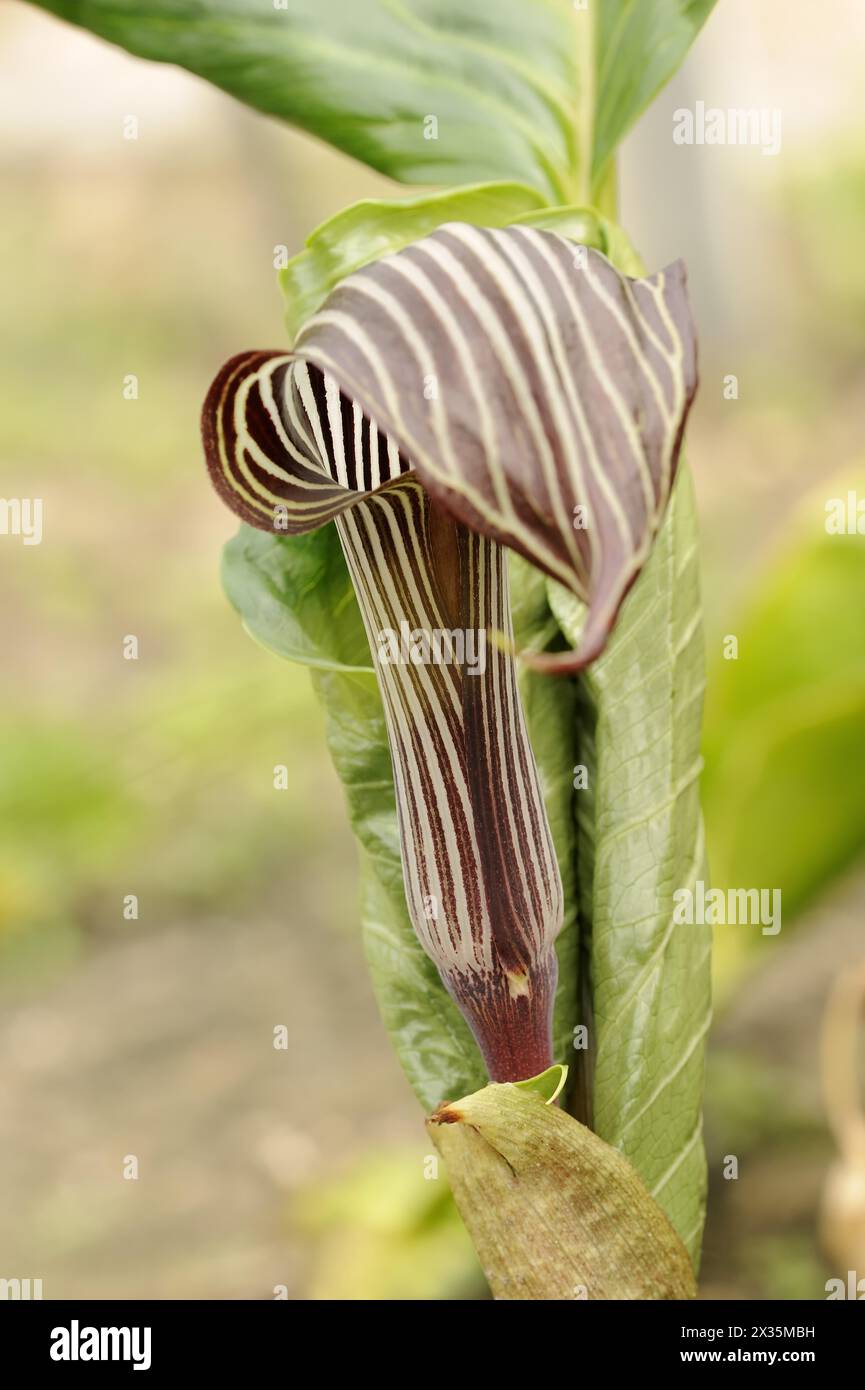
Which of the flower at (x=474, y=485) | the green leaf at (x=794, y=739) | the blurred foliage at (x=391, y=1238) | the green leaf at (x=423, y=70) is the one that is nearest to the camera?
the flower at (x=474, y=485)

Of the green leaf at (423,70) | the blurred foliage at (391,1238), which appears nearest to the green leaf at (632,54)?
the green leaf at (423,70)

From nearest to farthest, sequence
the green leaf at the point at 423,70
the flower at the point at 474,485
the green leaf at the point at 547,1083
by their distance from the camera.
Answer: the flower at the point at 474,485, the green leaf at the point at 547,1083, the green leaf at the point at 423,70

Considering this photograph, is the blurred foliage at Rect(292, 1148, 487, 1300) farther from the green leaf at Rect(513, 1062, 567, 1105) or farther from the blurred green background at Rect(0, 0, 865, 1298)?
the green leaf at Rect(513, 1062, 567, 1105)

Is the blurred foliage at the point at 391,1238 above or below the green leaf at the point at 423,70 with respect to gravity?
below

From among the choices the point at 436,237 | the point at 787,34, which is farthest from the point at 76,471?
the point at 436,237

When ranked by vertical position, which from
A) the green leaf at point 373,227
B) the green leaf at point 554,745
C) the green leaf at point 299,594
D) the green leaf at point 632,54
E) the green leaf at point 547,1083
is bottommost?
the green leaf at point 547,1083

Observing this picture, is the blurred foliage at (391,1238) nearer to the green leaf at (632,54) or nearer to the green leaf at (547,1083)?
the green leaf at (547,1083)
